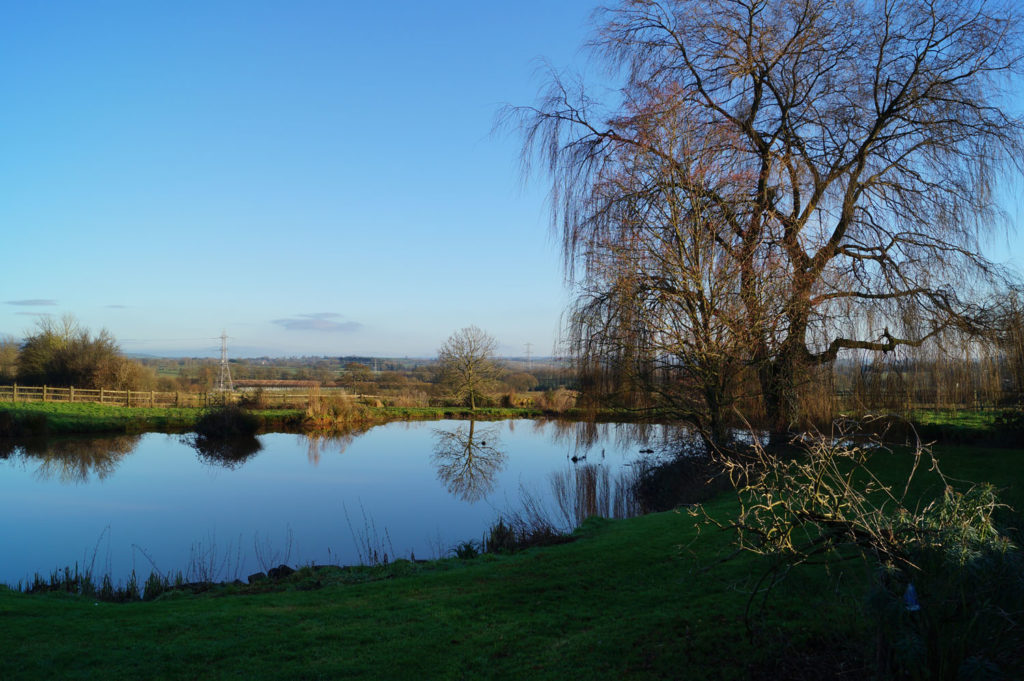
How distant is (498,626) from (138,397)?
36386 millimetres

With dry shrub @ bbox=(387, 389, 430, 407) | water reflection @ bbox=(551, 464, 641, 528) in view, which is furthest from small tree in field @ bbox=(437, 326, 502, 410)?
water reflection @ bbox=(551, 464, 641, 528)

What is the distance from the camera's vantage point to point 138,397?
35000 mm

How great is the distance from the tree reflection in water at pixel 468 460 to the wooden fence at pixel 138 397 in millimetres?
9872

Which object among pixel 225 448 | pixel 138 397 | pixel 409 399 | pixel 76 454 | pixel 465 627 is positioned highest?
pixel 138 397

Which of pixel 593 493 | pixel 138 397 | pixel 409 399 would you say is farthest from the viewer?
pixel 409 399

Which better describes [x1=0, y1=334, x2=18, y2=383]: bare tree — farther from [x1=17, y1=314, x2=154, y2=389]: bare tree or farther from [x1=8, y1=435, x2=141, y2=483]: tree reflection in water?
[x1=8, y1=435, x2=141, y2=483]: tree reflection in water

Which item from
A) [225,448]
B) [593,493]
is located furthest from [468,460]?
[225,448]

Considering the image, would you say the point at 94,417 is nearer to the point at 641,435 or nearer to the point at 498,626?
the point at 641,435

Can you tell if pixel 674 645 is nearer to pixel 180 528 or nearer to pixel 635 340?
pixel 635 340

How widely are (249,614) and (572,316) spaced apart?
683 cm

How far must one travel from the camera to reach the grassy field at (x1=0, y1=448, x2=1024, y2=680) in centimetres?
394

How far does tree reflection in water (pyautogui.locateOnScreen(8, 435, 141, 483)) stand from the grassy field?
12.0m

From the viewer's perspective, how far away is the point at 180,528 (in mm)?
11914

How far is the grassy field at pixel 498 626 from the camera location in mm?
3941
